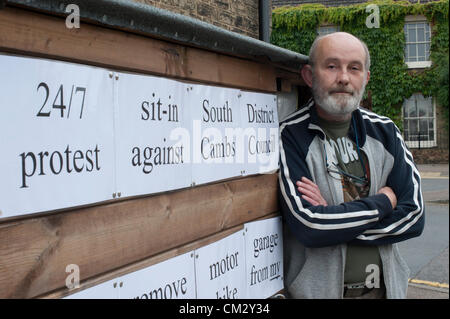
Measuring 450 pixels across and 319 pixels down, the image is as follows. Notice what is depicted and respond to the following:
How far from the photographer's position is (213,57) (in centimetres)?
179

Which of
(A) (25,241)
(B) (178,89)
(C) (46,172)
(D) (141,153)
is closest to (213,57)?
(B) (178,89)

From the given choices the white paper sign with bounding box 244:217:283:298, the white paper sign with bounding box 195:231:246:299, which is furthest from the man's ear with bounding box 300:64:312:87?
the white paper sign with bounding box 195:231:246:299

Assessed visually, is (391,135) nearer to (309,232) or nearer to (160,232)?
(309,232)

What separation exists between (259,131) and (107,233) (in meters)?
1.00

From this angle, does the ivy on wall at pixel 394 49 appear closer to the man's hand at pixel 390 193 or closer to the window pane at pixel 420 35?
the window pane at pixel 420 35

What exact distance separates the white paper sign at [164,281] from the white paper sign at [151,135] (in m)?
0.24

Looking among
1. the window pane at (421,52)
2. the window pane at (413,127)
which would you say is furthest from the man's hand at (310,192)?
the window pane at (421,52)

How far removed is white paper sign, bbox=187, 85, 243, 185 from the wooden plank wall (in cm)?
4

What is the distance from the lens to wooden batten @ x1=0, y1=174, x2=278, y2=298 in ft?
3.49

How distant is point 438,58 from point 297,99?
64.3 feet

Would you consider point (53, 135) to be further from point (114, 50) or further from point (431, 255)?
point (431, 255)

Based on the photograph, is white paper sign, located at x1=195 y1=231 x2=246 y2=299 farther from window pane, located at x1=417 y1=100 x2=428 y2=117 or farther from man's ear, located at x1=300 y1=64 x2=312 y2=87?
window pane, located at x1=417 y1=100 x2=428 y2=117

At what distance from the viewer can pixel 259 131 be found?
2121mm

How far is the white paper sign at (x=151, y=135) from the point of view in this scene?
4.46 ft
